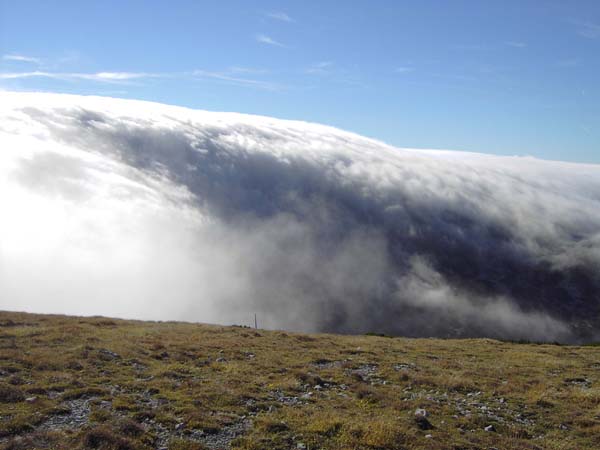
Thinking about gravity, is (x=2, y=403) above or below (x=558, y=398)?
above

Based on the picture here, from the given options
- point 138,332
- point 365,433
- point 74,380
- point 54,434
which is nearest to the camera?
point 54,434

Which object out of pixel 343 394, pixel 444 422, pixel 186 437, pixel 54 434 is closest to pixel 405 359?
pixel 343 394

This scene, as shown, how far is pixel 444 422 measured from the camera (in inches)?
672

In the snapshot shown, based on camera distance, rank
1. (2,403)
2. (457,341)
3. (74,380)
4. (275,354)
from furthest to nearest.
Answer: (457,341) < (275,354) < (74,380) < (2,403)

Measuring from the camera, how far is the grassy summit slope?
582 inches

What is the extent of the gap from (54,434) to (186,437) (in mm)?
3873

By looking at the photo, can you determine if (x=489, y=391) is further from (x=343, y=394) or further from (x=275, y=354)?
(x=275, y=354)

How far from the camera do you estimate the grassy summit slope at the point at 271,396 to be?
14.8 metres

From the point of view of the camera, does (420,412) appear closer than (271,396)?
Yes

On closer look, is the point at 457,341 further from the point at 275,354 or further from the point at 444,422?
the point at 444,422

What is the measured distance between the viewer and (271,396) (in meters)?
19.3

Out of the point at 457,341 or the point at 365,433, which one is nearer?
the point at 365,433

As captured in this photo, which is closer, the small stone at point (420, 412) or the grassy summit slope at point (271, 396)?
the grassy summit slope at point (271, 396)

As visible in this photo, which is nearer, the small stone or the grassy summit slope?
the grassy summit slope
